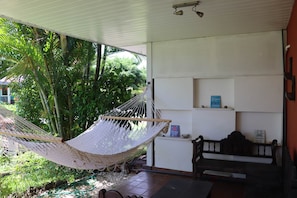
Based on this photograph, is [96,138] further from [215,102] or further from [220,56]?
[220,56]

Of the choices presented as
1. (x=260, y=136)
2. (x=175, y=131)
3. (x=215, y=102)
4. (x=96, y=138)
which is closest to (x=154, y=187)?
(x=175, y=131)

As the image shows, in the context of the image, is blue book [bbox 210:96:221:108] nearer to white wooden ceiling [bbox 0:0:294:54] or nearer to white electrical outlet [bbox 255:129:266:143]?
white electrical outlet [bbox 255:129:266:143]

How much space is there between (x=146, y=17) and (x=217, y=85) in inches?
62.5

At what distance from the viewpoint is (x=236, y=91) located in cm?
363

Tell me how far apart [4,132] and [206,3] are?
2077 millimetres

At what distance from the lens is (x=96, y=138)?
10.1ft

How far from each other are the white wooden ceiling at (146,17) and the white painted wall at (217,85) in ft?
0.72

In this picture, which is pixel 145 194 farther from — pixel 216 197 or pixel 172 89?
pixel 172 89

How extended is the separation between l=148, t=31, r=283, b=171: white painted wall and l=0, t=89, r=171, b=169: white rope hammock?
0.49 metres

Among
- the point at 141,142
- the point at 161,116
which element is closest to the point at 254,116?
the point at 161,116

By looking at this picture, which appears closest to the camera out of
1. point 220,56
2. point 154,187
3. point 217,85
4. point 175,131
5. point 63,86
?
point 154,187

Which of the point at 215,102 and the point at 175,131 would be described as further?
the point at 175,131

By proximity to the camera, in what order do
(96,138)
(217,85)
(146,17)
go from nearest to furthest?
(146,17), (96,138), (217,85)

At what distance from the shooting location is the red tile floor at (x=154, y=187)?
3.25 meters
